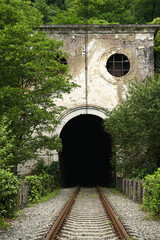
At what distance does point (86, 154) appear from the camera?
3481 cm

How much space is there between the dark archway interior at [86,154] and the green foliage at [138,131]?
10.4m

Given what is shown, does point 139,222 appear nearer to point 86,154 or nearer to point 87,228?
point 87,228

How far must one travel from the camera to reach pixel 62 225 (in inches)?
263

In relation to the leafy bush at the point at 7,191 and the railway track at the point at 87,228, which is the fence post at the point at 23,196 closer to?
the leafy bush at the point at 7,191

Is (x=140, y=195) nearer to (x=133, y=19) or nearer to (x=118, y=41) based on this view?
(x=118, y=41)

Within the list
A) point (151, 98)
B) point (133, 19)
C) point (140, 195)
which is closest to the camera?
point (140, 195)

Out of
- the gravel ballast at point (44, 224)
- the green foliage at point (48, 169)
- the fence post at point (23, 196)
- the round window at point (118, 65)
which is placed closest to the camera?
the gravel ballast at point (44, 224)

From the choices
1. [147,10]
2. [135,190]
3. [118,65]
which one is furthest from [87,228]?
[147,10]

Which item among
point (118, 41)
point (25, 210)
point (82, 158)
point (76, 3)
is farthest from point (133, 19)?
point (25, 210)

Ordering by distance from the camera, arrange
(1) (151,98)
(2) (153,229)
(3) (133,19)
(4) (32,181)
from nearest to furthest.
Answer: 1. (2) (153,229)
2. (4) (32,181)
3. (1) (151,98)
4. (3) (133,19)

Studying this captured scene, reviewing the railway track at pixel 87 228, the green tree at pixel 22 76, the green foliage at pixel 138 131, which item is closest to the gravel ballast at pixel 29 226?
the railway track at pixel 87 228

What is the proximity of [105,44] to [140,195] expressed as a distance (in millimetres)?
11820

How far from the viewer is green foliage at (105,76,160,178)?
514 inches

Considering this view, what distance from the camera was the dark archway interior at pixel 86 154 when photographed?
2684 centimetres
